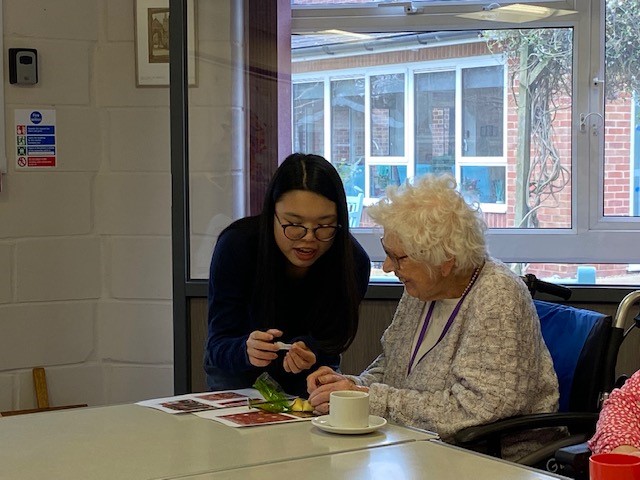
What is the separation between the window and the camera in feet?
11.1

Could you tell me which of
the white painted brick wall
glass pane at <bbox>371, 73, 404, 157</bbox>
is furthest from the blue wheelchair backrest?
A: the white painted brick wall

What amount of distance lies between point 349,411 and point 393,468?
0.26 meters

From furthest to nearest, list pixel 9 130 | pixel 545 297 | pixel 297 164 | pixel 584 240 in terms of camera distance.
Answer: pixel 9 130 → pixel 584 240 → pixel 545 297 → pixel 297 164

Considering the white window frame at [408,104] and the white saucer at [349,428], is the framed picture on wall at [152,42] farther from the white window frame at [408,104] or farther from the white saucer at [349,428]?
the white saucer at [349,428]

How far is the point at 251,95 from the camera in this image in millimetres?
3490

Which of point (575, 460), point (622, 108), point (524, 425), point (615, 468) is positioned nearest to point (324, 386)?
point (524, 425)

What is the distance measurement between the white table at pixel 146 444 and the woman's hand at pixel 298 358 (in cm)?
27

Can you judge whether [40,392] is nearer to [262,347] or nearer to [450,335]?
[262,347]

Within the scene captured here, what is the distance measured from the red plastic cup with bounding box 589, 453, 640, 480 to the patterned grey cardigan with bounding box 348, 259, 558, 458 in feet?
2.27

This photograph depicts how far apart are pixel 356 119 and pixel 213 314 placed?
3.92 ft

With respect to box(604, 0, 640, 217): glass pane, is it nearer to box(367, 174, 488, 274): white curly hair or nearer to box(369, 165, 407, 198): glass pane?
box(369, 165, 407, 198): glass pane

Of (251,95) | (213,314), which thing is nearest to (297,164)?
(213,314)

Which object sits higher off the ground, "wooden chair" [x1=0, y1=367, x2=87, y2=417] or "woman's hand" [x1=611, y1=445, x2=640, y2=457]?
"woman's hand" [x1=611, y1=445, x2=640, y2=457]

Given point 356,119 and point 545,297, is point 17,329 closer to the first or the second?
point 356,119
